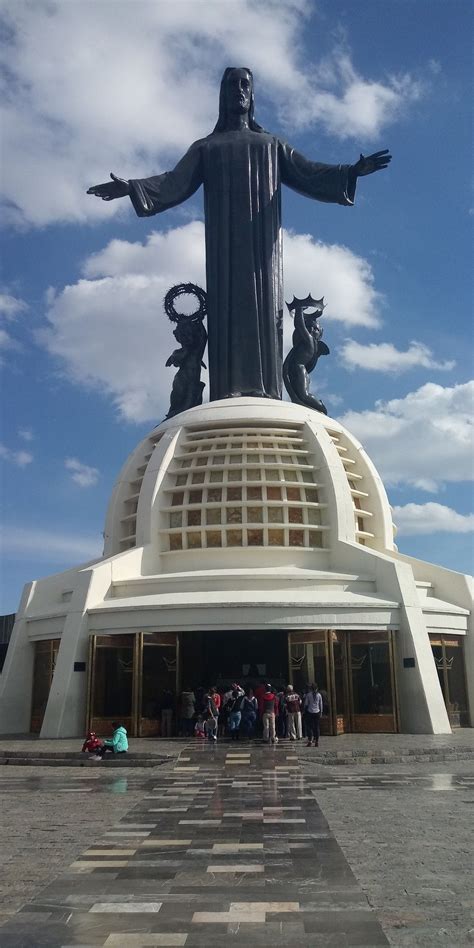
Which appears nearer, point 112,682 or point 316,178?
point 112,682

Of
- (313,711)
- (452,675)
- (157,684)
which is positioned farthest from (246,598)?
(452,675)

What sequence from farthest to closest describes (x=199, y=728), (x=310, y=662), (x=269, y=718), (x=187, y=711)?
(x=310, y=662)
(x=187, y=711)
(x=199, y=728)
(x=269, y=718)

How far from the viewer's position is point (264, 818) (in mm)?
9766

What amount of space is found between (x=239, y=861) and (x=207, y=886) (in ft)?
3.03

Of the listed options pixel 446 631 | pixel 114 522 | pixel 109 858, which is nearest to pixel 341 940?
pixel 109 858

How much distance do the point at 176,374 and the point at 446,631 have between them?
17.5 metres

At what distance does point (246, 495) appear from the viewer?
27250mm

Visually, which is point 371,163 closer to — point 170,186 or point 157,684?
point 170,186

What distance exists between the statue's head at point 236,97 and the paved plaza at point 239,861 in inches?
1382

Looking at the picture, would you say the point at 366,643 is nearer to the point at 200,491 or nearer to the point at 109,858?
the point at 200,491

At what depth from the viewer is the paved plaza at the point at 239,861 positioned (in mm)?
5543

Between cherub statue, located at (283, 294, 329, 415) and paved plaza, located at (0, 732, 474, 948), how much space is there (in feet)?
77.0

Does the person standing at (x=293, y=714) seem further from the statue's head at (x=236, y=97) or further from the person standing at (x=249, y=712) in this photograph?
the statue's head at (x=236, y=97)

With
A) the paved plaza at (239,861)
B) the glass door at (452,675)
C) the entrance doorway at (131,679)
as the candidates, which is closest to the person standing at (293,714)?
the entrance doorway at (131,679)
